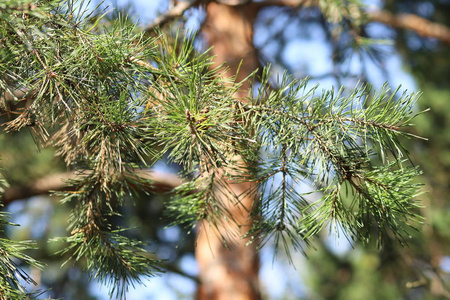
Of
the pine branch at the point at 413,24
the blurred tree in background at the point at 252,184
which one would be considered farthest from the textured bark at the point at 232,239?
the pine branch at the point at 413,24

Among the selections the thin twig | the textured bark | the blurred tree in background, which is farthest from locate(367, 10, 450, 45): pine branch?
the thin twig

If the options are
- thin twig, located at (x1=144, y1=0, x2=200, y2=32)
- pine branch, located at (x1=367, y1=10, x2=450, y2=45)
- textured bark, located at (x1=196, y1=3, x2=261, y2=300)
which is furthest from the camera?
pine branch, located at (x1=367, y1=10, x2=450, y2=45)

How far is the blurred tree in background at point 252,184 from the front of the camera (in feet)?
7.52

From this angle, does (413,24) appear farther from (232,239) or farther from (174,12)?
(232,239)

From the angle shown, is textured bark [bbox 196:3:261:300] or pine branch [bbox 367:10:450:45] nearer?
textured bark [bbox 196:3:261:300]

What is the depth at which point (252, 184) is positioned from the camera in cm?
113

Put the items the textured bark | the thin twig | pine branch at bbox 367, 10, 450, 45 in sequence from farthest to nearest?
pine branch at bbox 367, 10, 450, 45 → the textured bark → the thin twig

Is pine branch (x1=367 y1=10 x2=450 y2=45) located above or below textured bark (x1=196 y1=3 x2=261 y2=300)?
above

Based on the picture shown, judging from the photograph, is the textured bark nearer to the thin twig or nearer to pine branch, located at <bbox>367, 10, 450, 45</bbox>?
the thin twig

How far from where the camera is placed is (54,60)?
2.98 feet

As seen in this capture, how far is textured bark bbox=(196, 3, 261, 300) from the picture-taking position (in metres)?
2.29

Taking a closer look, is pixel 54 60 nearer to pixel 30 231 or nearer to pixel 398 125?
pixel 398 125

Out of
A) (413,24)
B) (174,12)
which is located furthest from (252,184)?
(413,24)

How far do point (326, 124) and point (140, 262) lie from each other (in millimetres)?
624
